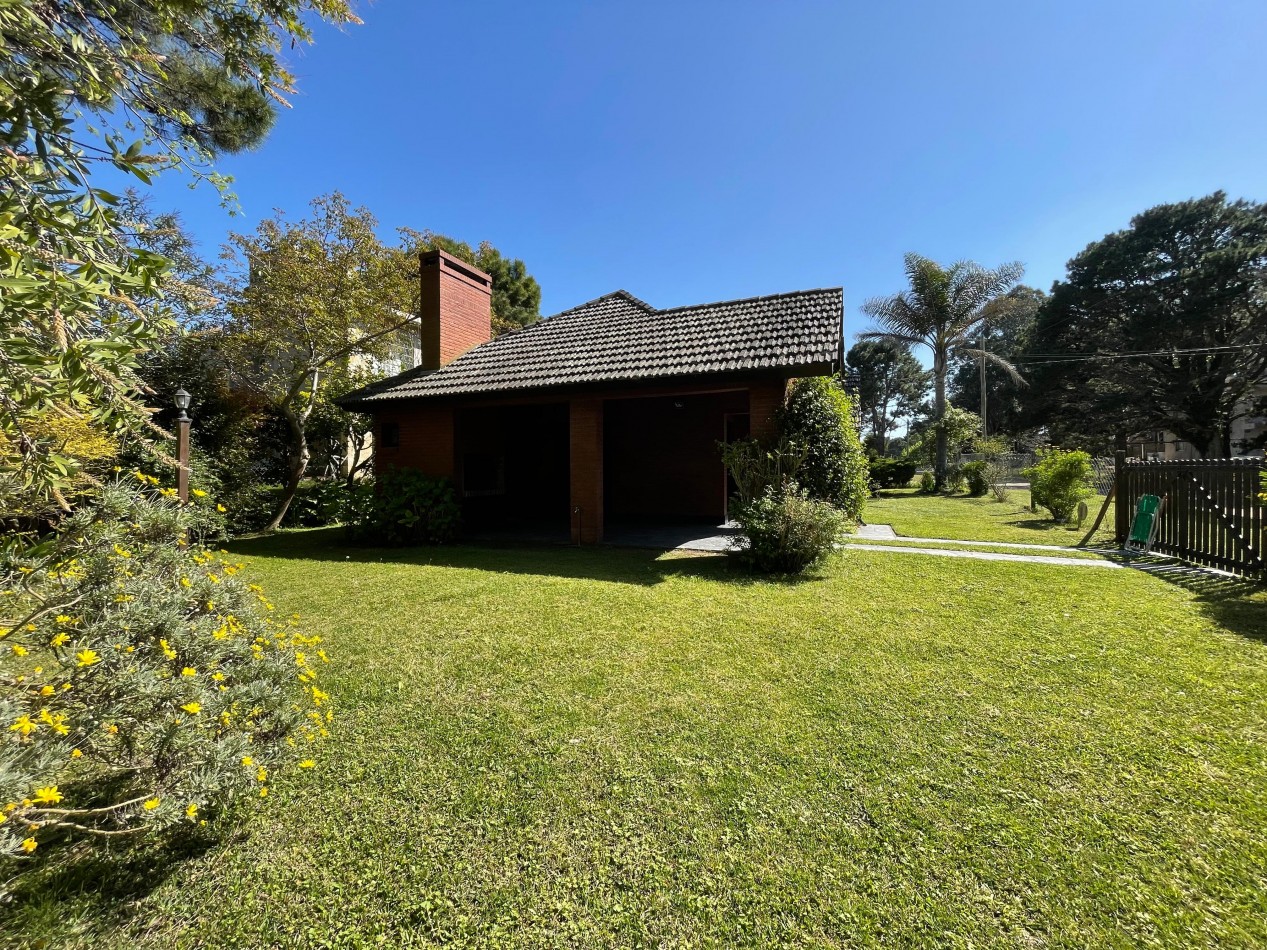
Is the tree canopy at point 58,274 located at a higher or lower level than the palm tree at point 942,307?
lower

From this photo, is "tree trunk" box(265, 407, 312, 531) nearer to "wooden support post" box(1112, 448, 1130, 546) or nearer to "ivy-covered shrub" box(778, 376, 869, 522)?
"ivy-covered shrub" box(778, 376, 869, 522)

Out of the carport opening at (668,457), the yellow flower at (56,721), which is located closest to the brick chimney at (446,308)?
the carport opening at (668,457)

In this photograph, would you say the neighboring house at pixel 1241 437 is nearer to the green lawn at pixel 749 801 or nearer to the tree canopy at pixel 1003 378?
the tree canopy at pixel 1003 378

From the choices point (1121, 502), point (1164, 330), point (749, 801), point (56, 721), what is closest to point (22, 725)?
point (56, 721)

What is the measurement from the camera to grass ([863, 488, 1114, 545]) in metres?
10.2

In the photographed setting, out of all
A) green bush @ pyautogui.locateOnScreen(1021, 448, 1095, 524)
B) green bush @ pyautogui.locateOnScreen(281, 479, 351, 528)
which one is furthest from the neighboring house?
green bush @ pyautogui.locateOnScreen(281, 479, 351, 528)

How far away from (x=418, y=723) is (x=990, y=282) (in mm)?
27453

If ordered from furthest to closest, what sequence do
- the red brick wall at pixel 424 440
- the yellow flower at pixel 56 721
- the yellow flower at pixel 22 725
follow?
the red brick wall at pixel 424 440, the yellow flower at pixel 56 721, the yellow flower at pixel 22 725

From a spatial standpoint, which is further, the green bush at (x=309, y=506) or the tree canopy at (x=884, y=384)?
the tree canopy at (x=884, y=384)

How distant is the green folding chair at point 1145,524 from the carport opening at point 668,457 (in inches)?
295

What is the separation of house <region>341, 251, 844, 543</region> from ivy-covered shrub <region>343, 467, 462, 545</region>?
953 millimetres

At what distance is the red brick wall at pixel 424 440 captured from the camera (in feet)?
36.9

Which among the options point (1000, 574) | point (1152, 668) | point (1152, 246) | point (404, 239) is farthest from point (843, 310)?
point (1152, 246)

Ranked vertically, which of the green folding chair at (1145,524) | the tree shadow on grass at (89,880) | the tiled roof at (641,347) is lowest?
the tree shadow on grass at (89,880)
